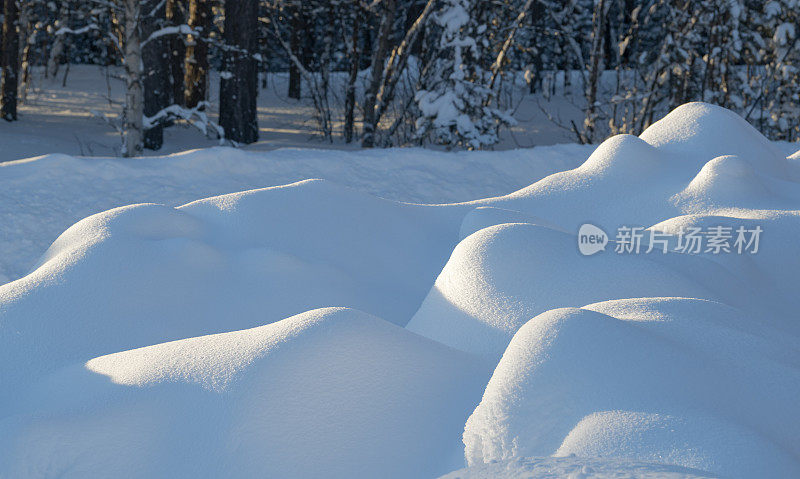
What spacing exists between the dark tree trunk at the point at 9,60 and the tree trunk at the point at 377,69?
5.71 meters

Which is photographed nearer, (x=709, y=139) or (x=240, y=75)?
(x=709, y=139)

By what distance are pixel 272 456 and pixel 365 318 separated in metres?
0.49

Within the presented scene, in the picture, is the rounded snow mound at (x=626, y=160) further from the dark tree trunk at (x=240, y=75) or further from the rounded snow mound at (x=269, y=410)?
the dark tree trunk at (x=240, y=75)

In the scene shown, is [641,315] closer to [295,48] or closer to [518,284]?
[518,284]

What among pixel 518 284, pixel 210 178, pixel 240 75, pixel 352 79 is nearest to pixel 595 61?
pixel 352 79

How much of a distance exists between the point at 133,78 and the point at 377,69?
10.0ft

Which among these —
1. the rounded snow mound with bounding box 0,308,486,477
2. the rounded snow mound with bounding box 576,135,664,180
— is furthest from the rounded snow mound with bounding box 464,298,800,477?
the rounded snow mound with bounding box 576,135,664,180

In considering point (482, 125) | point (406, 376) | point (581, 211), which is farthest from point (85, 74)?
point (406, 376)

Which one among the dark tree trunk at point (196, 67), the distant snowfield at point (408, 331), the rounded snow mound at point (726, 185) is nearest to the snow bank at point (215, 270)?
the distant snowfield at point (408, 331)

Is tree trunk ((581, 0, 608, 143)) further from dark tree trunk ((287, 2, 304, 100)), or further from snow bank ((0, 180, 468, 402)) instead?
dark tree trunk ((287, 2, 304, 100))

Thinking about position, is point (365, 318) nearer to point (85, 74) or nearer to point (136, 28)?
point (136, 28)

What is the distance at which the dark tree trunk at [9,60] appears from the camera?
35.8 feet

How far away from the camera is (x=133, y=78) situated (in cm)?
700

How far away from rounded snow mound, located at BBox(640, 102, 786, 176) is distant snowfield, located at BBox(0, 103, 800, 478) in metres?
0.02
